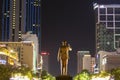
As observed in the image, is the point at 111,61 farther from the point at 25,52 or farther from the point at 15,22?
the point at 15,22

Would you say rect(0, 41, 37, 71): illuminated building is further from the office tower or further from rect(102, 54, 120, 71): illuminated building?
the office tower

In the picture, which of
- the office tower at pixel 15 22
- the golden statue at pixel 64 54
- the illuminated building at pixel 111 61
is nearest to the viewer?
the golden statue at pixel 64 54

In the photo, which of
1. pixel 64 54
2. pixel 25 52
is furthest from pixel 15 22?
pixel 64 54

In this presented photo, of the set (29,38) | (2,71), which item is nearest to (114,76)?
(2,71)

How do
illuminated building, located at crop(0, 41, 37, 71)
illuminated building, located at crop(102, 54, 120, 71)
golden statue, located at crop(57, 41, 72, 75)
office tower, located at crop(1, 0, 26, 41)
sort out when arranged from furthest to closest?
office tower, located at crop(1, 0, 26, 41) → illuminated building, located at crop(0, 41, 37, 71) → illuminated building, located at crop(102, 54, 120, 71) → golden statue, located at crop(57, 41, 72, 75)

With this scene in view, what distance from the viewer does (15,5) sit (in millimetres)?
192750

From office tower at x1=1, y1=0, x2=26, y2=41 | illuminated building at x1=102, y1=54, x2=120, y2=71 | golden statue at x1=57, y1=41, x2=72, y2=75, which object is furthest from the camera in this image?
office tower at x1=1, y1=0, x2=26, y2=41

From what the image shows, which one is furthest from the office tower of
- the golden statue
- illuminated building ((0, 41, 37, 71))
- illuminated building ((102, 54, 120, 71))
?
the golden statue

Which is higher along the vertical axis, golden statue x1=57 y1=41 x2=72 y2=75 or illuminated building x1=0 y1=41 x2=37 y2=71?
golden statue x1=57 y1=41 x2=72 y2=75

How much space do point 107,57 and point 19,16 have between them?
61464 mm

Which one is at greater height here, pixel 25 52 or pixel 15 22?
pixel 15 22

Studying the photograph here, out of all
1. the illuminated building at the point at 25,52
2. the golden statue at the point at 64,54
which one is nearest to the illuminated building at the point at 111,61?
the illuminated building at the point at 25,52

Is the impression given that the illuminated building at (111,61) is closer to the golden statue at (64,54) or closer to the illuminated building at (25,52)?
the illuminated building at (25,52)

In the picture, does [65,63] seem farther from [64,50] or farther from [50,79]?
[50,79]
